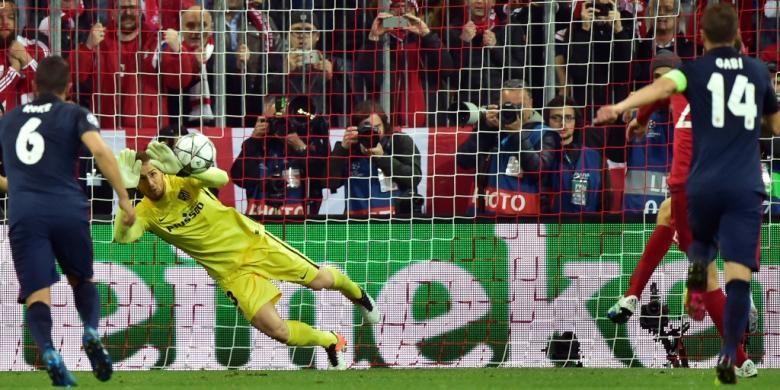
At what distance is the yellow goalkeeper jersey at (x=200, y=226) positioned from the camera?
12102mm

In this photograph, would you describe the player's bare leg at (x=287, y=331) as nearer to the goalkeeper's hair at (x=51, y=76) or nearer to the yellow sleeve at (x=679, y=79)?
the goalkeeper's hair at (x=51, y=76)

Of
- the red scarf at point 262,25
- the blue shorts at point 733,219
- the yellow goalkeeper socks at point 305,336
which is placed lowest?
the yellow goalkeeper socks at point 305,336

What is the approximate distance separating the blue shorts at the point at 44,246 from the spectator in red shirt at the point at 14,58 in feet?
14.5

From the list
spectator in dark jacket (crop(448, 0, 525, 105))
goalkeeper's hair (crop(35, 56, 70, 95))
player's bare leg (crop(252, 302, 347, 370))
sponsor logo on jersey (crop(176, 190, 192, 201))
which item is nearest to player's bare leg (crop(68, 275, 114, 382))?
goalkeeper's hair (crop(35, 56, 70, 95))

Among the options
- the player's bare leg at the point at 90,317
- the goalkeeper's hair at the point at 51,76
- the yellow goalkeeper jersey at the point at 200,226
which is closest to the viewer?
the player's bare leg at the point at 90,317

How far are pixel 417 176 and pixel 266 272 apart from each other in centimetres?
192

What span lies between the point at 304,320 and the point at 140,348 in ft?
4.64

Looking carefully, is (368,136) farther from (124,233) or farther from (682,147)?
(682,147)

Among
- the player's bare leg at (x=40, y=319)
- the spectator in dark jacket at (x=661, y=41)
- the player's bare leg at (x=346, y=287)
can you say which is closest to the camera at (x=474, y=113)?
the spectator in dark jacket at (x=661, y=41)

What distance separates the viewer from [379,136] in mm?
13656

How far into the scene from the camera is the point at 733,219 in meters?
9.19

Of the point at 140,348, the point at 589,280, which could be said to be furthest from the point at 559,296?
the point at 140,348

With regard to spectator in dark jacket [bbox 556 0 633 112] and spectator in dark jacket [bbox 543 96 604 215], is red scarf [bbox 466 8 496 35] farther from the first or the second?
spectator in dark jacket [bbox 543 96 604 215]

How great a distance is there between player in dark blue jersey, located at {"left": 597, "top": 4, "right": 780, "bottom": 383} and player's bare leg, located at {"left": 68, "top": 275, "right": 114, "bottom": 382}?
3.51m
